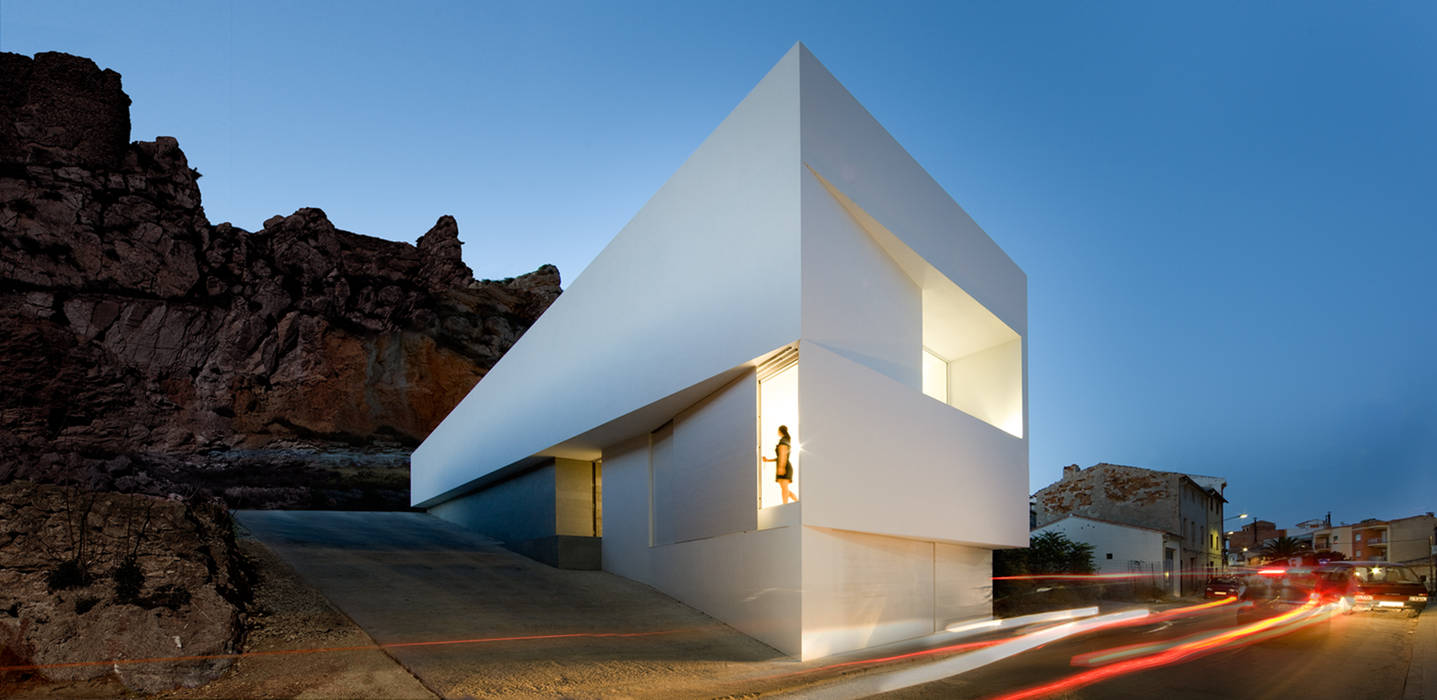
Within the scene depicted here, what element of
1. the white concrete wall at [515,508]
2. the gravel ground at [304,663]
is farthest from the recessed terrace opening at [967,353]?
the gravel ground at [304,663]

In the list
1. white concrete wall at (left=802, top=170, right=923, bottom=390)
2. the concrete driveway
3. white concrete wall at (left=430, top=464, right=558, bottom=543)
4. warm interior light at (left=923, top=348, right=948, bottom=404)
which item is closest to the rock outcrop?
the concrete driveway

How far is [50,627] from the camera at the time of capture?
633 cm

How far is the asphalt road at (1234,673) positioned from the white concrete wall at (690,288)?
180 inches

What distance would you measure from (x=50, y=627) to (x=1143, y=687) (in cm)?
1012

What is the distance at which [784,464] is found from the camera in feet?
33.7

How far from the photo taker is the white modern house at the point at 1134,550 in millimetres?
31391

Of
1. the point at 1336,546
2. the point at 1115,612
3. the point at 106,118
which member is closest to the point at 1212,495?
the point at 1115,612

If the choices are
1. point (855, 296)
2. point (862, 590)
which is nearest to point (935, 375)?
point (855, 296)

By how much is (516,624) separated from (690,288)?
17.6ft

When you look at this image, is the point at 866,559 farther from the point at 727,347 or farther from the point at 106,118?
the point at 106,118

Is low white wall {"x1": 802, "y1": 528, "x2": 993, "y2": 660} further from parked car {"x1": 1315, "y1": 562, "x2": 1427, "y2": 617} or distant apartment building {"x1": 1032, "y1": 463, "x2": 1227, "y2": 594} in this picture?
distant apartment building {"x1": 1032, "y1": 463, "x2": 1227, "y2": 594}

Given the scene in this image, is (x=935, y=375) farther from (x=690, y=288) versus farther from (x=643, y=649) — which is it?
(x=643, y=649)

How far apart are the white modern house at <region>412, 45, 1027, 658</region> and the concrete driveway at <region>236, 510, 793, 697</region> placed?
76 centimetres

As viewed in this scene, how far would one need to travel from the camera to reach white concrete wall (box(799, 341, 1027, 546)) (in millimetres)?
9844
